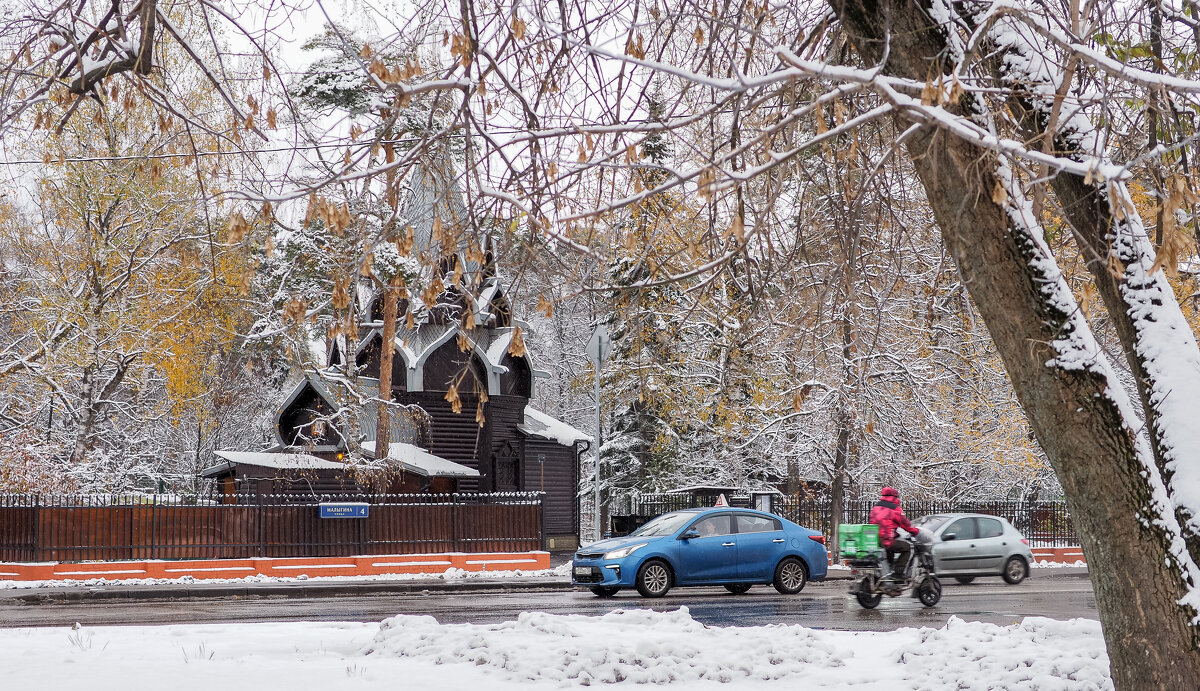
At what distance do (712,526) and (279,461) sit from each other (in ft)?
43.3

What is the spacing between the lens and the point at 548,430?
120ft

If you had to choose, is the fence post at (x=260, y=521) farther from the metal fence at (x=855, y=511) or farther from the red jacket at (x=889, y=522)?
the red jacket at (x=889, y=522)

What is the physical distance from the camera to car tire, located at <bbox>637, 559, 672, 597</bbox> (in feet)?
61.7

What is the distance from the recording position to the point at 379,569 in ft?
80.5

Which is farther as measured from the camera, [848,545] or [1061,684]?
[848,545]

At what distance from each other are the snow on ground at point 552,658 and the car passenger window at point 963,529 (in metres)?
13.2

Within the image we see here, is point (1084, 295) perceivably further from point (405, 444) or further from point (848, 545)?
point (405, 444)

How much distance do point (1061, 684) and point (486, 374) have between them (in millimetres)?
27009

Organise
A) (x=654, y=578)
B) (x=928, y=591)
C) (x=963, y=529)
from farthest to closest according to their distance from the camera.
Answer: (x=963, y=529)
(x=654, y=578)
(x=928, y=591)

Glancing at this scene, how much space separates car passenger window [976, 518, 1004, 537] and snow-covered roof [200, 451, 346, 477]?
47.2 ft

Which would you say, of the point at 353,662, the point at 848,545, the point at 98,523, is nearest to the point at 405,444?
the point at 98,523

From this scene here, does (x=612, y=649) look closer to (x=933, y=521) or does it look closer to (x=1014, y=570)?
(x=933, y=521)

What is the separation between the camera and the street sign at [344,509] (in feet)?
81.4

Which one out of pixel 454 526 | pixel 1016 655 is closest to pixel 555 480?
pixel 454 526
